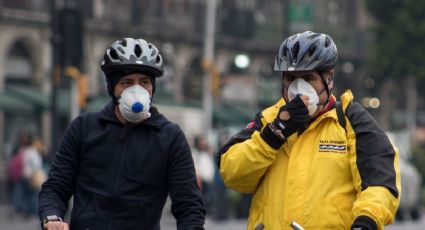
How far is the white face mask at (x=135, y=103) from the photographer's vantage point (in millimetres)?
5930

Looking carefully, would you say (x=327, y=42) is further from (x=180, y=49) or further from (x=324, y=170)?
(x=180, y=49)

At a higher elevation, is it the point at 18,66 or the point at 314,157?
the point at 314,157

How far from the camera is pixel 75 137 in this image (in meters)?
6.16

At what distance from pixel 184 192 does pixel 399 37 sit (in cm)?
4891

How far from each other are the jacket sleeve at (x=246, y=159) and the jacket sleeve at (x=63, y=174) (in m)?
0.63

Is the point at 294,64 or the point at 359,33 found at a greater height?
the point at 294,64

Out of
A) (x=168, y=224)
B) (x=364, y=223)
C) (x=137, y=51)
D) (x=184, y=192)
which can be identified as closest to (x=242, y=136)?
(x=184, y=192)

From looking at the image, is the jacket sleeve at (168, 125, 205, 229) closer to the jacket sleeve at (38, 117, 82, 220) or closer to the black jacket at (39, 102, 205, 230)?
the black jacket at (39, 102, 205, 230)

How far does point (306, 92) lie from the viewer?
581 cm

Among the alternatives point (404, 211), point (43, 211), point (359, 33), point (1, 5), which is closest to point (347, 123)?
point (43, 211)

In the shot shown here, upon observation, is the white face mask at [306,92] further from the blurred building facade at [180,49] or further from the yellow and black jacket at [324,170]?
the blurred building facade at [180,49]

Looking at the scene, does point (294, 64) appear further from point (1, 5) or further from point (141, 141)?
point (1, 5)

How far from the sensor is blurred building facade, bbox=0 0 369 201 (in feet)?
133

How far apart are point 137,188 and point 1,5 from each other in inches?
1386
